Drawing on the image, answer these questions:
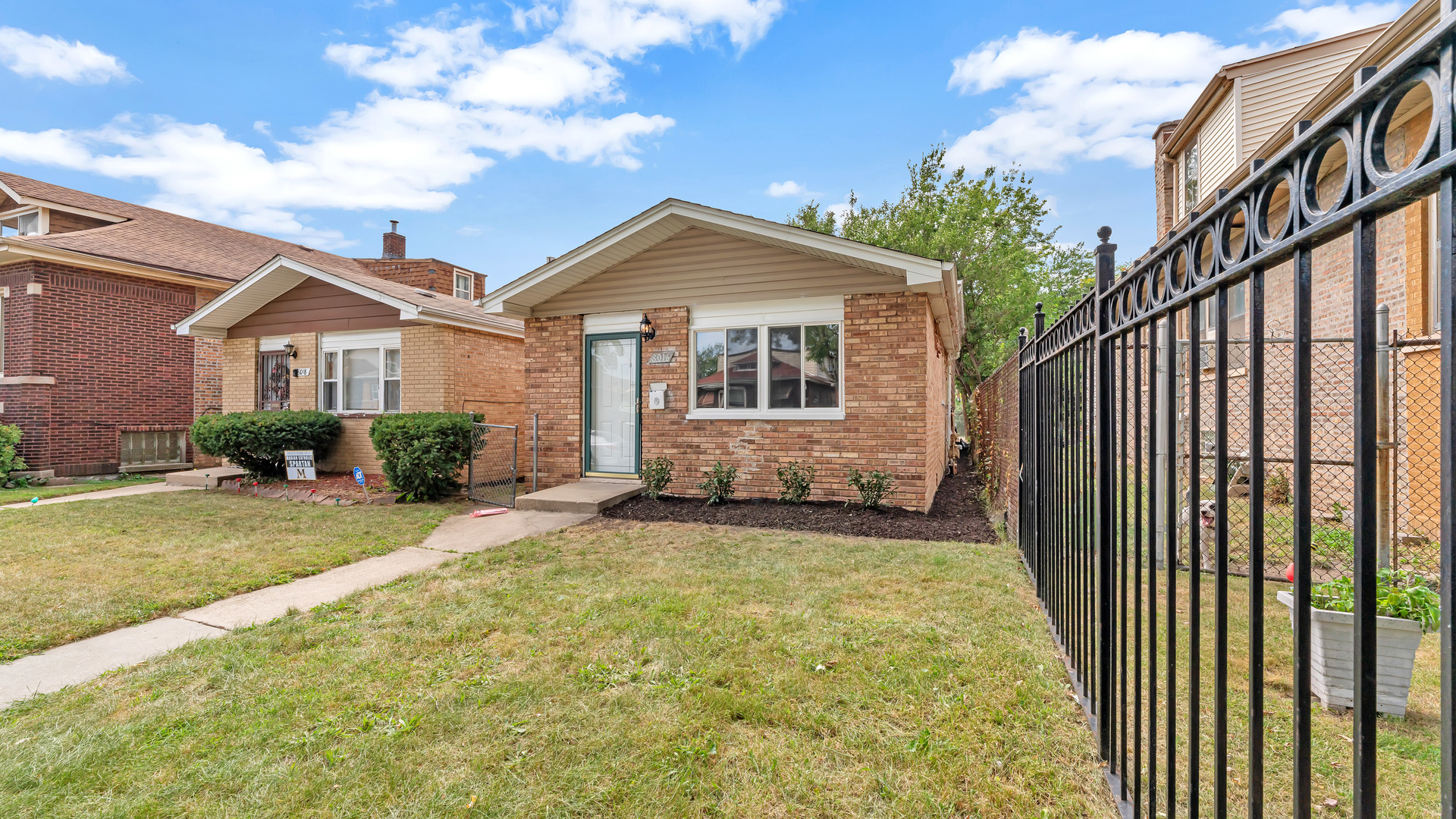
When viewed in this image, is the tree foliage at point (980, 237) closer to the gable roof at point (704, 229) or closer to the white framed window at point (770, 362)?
the gable roof at point (704, 229)

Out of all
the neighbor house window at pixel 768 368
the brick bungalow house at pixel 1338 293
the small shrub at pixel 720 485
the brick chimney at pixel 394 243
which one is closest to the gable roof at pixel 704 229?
the neighbor house window at pixel 768 368

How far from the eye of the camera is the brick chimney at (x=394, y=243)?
20406 mm

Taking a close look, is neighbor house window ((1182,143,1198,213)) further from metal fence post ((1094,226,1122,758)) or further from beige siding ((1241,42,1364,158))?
metal fence post ((1094,226,1122,758))

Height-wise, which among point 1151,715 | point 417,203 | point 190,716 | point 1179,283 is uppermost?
point 417,203

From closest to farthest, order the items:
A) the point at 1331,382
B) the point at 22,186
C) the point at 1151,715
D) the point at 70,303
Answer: the point at 1151,715
the point at 1331,382
the point at 70,303
the point at 22,186

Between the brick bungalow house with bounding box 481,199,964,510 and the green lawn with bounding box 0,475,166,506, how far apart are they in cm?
801

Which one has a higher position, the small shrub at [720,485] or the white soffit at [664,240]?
the white soffit at [664,240]

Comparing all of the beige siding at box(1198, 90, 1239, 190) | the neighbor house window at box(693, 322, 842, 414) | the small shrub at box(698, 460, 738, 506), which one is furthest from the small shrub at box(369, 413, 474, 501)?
the beige siding at box(1198, 90, 1239, 190)

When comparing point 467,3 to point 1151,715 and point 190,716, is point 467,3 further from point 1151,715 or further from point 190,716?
point 1151,715

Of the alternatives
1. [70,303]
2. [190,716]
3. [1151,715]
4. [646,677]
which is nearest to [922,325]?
[646,677]

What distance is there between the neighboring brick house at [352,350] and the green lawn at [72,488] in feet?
6.72

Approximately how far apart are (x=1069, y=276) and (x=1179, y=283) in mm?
33086

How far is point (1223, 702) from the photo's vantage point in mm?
1246

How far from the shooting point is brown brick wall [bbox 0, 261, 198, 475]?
1143 centimetres
